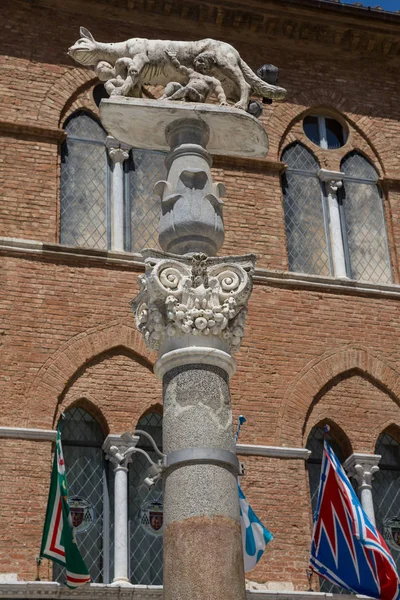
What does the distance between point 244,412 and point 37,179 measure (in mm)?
3630

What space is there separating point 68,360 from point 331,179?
14.8 feet

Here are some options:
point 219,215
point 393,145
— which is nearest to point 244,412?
point 393,145

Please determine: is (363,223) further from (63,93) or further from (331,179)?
(63,93)

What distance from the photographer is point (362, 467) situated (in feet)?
43.1

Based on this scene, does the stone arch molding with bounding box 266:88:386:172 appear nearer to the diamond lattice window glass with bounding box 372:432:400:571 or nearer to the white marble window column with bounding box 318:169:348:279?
the white marble window column with bounding box 318:169:348:279

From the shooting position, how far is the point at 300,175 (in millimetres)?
15242

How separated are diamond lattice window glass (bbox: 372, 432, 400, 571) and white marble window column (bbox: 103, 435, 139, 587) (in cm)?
290

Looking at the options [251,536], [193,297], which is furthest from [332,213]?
[193,297]

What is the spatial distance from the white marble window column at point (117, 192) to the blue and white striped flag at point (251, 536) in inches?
152

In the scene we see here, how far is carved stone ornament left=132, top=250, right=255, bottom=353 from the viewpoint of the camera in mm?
6934

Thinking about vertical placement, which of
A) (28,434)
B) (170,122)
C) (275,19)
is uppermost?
(275,19)

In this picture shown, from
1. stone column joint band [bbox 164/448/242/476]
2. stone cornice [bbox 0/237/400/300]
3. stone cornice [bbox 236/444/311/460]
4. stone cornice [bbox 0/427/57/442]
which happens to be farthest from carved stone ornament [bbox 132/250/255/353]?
stone cornice [bbox 0/237/400/300]

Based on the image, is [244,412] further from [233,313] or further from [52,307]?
[233,313]

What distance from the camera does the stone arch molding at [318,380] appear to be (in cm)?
1311
